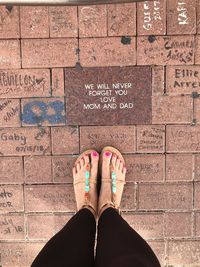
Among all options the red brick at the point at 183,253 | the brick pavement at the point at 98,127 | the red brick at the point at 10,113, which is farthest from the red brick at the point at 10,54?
the red brick at the point at 183,253

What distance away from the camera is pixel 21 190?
1854 millimetres

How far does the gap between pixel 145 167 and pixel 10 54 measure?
31.2 inches

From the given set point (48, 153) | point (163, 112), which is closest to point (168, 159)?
point (163, 112)

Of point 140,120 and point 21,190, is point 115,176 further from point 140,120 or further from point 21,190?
point 21,190

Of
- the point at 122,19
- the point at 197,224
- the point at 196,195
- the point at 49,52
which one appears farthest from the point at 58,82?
the point at 197,224

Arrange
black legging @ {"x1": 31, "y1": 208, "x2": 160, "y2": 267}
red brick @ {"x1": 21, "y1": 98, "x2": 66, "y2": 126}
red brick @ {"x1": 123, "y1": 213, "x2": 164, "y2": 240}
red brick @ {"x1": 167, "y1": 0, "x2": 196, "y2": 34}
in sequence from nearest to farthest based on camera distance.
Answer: black legging @ {"x1": 31, "y1": 208, "x2": 160, "y2": 267}, red brick @ {"x1": 167, "y1": 0, "x2": 196, "y2": 34}, red brick @ {"x1": 21, "y1": 98, "x2": 66, "y2": 126}, red brick @ {"x1": 123, "y1": 213, "x2": 164, "y2": 240}

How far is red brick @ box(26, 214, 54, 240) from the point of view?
1889 mm

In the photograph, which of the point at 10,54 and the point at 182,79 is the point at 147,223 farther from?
the point at 10,54

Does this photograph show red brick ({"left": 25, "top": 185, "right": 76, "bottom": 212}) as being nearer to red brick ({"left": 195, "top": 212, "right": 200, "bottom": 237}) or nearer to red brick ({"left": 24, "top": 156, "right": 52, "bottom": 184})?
red brick ({"left": 24, "top": 156, "right": 52, "bottom": 184})

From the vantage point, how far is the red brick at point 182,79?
1725mm

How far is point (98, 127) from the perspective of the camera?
179 centimetres

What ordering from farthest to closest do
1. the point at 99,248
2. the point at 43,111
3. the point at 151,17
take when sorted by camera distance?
the point at 43,111 < the point at 151,17 < the point at 99,248

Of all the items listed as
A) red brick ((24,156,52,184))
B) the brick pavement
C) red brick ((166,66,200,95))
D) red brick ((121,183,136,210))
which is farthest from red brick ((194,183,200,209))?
red brick ((24,156,52,184))

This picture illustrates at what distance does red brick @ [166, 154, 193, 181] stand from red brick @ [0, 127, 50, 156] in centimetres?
56
